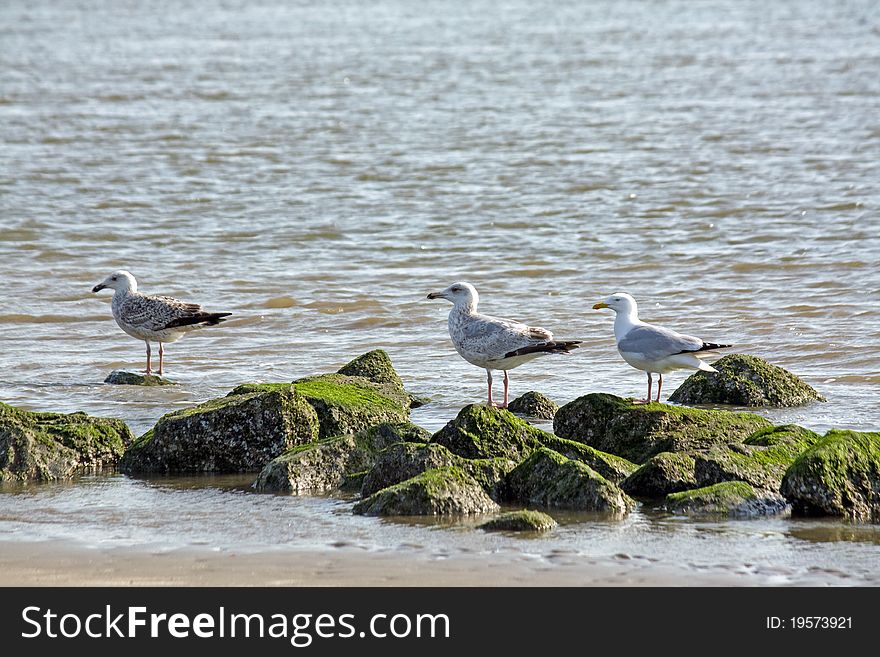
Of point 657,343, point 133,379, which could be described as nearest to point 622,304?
point 657,343

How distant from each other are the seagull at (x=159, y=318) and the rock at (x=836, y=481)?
253 inches

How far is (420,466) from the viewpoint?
714cm

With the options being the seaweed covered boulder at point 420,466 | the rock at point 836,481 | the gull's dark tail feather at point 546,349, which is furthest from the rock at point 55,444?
the rock at point 836,481

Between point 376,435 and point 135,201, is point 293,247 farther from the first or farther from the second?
point 376,435

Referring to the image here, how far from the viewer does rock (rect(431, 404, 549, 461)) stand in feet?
24.8

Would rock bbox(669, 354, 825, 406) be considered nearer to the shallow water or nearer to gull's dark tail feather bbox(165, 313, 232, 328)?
the shallow water

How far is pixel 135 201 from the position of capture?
805 inches

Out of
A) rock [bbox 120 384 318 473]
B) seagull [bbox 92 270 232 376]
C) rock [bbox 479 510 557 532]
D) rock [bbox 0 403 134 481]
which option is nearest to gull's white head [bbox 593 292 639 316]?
rock [bbox 120 384 318 473]

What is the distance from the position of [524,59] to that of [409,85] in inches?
217

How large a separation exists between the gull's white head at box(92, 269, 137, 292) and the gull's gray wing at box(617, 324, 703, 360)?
17.5 ft

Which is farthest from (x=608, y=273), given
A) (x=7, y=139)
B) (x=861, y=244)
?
(x=7, y=139)

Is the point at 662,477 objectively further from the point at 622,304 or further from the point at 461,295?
the point at 461,295

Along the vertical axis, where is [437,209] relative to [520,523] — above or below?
above

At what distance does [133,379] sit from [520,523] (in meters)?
5.29
